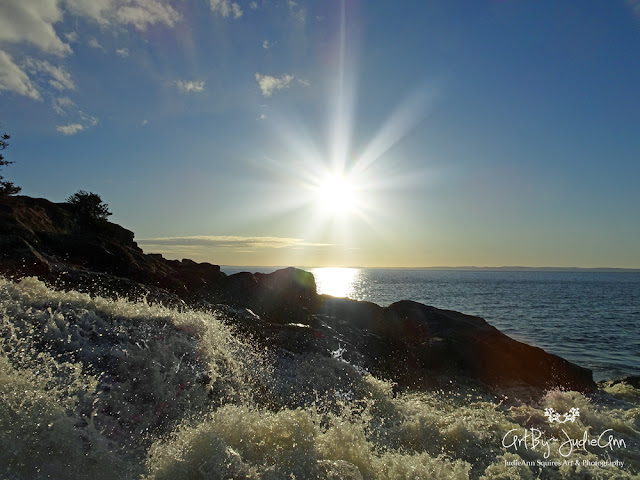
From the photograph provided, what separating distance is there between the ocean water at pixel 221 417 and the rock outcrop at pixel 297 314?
228cm

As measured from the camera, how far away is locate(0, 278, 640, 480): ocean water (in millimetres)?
6020

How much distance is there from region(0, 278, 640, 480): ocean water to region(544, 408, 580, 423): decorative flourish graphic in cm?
8

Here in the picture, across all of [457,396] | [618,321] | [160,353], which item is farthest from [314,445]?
[618,321]

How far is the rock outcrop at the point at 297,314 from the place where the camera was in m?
14.0

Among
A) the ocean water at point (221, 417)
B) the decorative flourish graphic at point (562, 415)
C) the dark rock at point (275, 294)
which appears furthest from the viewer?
the dark rock at point (275, 294)

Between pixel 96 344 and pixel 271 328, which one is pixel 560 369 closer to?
pixel 271 328

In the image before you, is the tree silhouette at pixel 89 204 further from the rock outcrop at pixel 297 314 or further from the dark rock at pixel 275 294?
the dark rock at pixel 275 294

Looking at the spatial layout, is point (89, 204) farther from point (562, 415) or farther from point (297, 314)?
point (562, 415)

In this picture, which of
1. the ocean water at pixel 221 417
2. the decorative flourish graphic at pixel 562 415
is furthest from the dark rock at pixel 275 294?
the decorative flourish graphic at pixel 562 415

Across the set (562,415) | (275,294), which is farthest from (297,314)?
(562,415)

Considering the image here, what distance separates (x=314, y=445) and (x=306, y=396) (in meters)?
3.40

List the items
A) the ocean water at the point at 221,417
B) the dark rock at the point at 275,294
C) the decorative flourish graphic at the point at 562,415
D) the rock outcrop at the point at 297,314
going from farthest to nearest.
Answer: the dark rock at the point at 275,294
the rock outcrop at the point at 297,314
the decorative flourish graphic at the point at 562,415
the ocean water at the point at 221,417

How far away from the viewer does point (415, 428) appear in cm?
925

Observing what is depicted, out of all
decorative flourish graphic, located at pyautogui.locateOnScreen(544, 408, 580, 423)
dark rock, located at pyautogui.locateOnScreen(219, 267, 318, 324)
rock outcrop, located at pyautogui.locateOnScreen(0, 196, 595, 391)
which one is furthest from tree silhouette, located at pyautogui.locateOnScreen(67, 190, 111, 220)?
decorative flourish graphic, located at pyautogui.locateOnScreen(544, 408, 580, 423)
